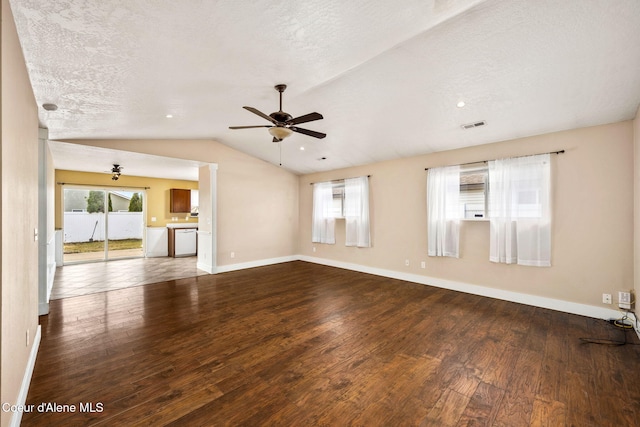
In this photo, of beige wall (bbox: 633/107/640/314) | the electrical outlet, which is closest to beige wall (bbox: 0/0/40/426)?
beige wall (bbox: 633/107/640/314)

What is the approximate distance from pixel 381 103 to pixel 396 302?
2887 millimetres

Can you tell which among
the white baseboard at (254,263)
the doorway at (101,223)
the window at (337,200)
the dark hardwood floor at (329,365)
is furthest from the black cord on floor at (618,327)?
the doorway at (101,223)

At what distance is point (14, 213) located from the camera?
1650 millimetres

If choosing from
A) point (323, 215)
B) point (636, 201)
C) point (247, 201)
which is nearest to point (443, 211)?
point (636, 201)

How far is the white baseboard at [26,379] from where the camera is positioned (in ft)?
5.28

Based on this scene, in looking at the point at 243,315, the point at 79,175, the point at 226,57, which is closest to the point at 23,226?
the point at 226,57

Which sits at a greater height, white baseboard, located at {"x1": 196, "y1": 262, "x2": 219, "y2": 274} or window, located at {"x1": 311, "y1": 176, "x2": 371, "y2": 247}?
window, located at {"x1": 311, "y1": 176, "x2": 371, "y2": 247}

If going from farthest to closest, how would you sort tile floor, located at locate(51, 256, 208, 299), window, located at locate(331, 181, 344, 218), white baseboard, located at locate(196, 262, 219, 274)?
window, located at locate(331, 181, 344, 218) → white baseboard, located at locate(196, 262, 219, 274) → tile floor, located at locate(51, 256, 208, 299)

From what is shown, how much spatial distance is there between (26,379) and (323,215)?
5.54 meters

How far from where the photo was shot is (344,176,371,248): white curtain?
591 centimetres

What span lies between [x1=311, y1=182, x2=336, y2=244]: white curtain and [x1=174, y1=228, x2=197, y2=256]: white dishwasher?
401 cm

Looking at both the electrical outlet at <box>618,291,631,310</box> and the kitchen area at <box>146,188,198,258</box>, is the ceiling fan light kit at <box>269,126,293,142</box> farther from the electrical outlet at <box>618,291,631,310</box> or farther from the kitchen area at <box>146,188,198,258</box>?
the kitchen area at <box>146,188,198,258</box>

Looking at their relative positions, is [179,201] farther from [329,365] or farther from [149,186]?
[329,365]

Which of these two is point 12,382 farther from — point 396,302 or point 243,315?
point 396,302
